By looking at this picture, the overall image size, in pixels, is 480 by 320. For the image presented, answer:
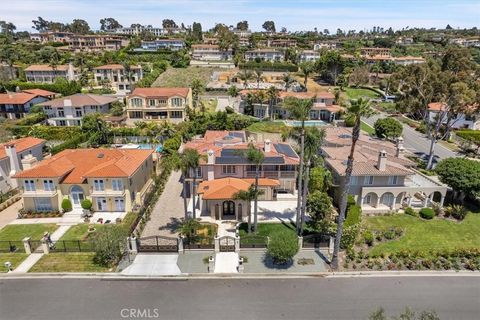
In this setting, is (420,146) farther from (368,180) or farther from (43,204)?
(43,204)

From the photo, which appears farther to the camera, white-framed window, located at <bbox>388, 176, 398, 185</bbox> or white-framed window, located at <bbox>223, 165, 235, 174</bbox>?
white-framed window, located at <bbox>223, 165, 235, 174</bbox>

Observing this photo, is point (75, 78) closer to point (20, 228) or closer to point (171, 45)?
point (171, 45)

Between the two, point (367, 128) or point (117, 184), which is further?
point (367, 128)

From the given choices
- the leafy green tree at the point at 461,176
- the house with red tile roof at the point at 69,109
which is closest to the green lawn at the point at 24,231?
the house with red tile roof at the point at 69,109

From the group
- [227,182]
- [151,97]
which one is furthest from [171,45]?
[227,182]

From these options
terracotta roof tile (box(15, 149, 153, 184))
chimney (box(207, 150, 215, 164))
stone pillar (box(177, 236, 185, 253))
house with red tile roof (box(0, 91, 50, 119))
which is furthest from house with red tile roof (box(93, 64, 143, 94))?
stone pillar (box(177, 236, 185, 253))

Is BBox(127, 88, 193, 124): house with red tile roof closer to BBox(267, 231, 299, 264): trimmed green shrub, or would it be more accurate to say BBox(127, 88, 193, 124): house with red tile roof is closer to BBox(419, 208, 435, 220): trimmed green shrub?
BBox(267, 231, 299, 264): trimmed green shrub

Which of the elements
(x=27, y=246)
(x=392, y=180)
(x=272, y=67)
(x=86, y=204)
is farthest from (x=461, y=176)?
(x=272, y=67)

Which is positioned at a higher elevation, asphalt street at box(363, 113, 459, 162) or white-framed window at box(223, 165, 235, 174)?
white-framed window at box(223, 165, 235, 174)
